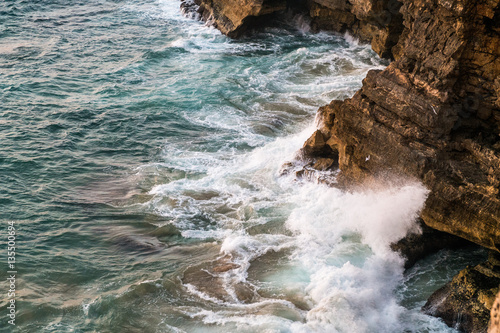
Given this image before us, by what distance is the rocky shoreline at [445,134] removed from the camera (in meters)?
10.3

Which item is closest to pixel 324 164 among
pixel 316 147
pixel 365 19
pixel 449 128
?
pixel 316 147

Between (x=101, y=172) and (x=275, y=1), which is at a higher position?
(x=275, y=1)

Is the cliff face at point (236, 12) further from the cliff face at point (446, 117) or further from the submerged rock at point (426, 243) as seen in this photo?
the submerged rock at point (426, 243)

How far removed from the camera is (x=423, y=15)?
12.4 m

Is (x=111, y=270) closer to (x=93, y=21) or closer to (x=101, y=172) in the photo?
(x=101, y=172)

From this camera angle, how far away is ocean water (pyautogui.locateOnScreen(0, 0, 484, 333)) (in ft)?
35.6

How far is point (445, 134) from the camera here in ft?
38.3

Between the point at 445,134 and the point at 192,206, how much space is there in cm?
706

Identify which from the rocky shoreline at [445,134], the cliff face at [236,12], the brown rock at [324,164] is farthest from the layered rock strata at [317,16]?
the brown rock at [324,164]

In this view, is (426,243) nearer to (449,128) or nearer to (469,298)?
(469,298)

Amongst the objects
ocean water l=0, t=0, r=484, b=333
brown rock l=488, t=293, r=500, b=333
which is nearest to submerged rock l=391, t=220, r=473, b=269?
ocean water l=0, t=0, r=484, b=333

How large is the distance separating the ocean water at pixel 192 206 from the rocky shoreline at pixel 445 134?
0.58 m

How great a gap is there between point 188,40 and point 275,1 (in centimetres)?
538

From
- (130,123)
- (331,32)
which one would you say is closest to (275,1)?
(331,32)
